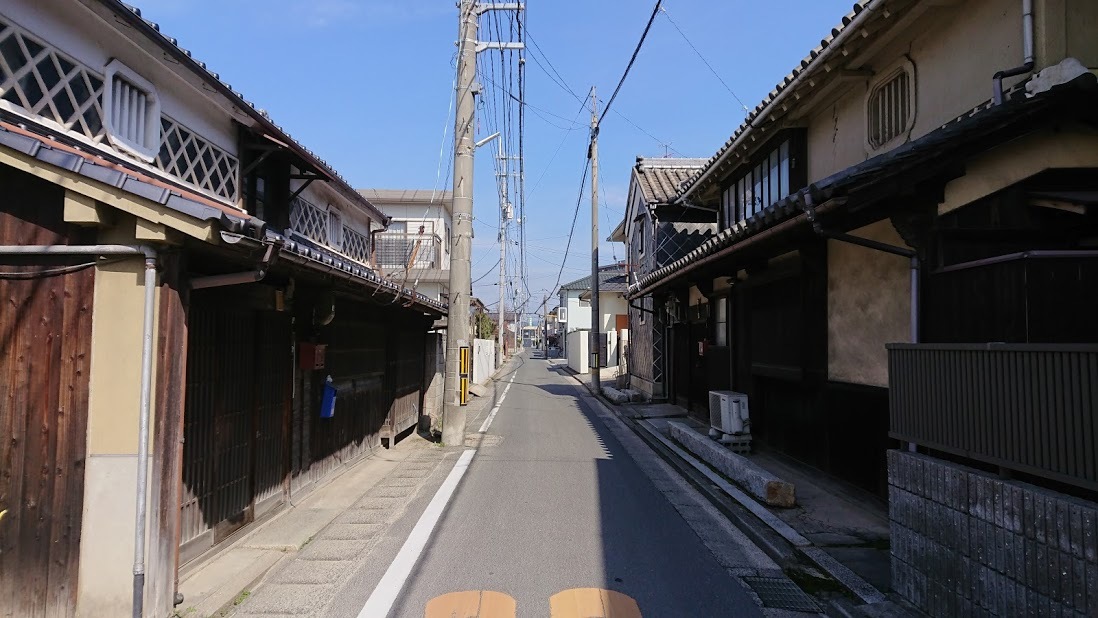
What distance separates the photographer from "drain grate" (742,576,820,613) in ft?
16.3

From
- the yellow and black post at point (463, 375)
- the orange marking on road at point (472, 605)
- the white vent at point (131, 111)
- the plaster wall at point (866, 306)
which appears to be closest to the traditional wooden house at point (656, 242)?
the yellow and black post at point (463, 375)

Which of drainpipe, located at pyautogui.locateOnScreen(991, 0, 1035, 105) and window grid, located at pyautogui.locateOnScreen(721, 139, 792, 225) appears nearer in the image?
drainpipe, located at pyautogui.locateOnScreen(991, 0, 1035, 105)

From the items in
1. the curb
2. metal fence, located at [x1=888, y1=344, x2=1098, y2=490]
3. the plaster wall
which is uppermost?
the plaster wall

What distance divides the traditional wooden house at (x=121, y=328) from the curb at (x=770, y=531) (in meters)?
5.49

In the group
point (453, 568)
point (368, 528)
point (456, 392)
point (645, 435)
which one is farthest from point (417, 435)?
point (453, 568)

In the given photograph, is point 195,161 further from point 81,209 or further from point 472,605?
point 472,605

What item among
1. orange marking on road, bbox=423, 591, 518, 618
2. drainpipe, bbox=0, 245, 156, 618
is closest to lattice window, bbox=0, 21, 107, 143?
drainpipe, bbox=0, 245, 156, 618

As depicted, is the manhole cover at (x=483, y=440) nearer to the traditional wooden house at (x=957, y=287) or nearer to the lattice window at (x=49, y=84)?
the traditional wooden house at (x=957, y=287)

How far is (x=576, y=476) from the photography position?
991cm

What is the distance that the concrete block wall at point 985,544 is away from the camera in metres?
3.39

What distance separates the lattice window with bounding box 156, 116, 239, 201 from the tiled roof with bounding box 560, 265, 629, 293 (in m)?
22.8

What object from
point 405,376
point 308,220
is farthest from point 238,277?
point 405,376

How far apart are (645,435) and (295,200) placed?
9101mm

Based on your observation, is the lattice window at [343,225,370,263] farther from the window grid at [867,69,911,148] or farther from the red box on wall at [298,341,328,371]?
the window grid at [867,69,911,148]
